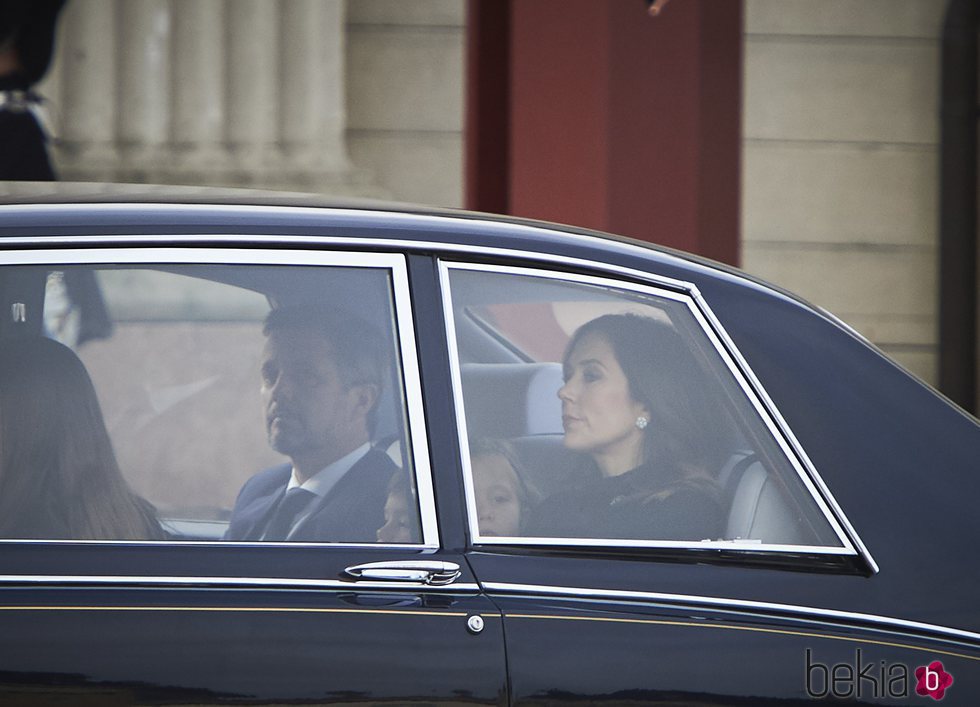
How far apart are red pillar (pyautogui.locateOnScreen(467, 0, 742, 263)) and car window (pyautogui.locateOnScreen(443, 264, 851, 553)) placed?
448cm

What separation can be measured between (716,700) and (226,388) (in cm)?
93

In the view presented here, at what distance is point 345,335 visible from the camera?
1894 mm

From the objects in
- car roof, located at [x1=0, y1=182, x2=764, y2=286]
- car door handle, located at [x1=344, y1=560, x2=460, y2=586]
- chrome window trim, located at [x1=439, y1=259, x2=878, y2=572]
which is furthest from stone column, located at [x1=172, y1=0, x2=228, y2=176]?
car door handle, located at [x1=344, y1=560, x2=460, y2=586]

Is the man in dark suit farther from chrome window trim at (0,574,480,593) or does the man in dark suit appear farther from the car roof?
the car roof

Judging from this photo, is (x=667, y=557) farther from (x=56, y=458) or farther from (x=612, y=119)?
(x=612, y=119)

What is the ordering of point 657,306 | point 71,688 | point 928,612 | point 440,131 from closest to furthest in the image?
point 71,688 → point 928,612 → point 657,306 → point 440,131

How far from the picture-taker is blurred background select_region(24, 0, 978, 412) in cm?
618

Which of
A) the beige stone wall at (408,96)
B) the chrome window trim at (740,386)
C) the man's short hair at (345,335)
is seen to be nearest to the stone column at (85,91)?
the beige stone wall at (408,96)

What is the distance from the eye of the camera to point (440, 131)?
6605mm

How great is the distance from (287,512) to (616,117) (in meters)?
5.18

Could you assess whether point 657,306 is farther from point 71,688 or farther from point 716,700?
point 71,688

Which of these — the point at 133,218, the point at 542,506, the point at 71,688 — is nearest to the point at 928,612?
the point at 542,506

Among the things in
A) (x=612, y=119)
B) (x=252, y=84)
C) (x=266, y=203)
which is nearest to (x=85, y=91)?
(x=252, y=84)

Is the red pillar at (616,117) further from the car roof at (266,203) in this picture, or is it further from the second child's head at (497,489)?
the second child's head at (497,489)
